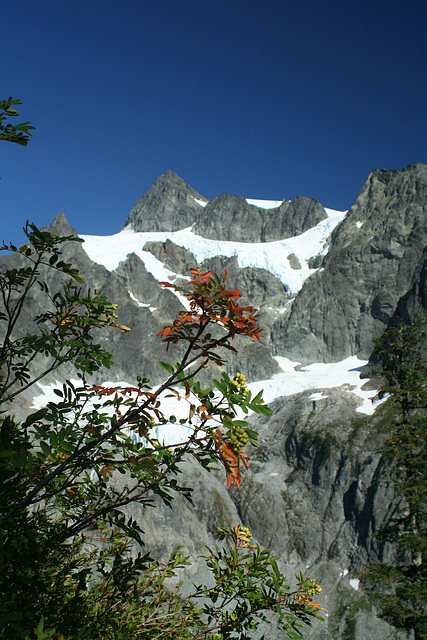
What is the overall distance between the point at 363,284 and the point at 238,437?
155 meters

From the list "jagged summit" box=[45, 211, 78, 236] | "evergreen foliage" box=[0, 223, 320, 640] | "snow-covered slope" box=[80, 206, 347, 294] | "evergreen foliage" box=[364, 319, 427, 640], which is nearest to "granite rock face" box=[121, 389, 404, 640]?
"evergreen foliage" box=[364, 319, 427, 640]

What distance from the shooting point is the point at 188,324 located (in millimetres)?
3123

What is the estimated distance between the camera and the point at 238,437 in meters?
2.84

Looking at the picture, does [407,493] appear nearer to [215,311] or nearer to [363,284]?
[215,311]

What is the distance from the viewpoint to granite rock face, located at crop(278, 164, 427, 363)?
138 m

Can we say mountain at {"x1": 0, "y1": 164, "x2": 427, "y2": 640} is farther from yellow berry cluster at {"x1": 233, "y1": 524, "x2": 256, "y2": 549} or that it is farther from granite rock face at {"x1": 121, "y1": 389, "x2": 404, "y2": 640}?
yellow berry cluster at {"x1": 233, "y1": 524, "x2": 256, "y2": 549}

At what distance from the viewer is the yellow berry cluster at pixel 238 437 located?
2774 mm

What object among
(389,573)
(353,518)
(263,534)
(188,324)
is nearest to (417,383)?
(389,573)

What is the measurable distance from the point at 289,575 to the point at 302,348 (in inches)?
3711

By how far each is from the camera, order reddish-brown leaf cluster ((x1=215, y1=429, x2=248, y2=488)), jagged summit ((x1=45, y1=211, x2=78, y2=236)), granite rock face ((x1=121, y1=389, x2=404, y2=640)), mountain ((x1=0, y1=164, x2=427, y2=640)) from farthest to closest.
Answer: jagged summit ((x1=45, y1=211, x2=78, y2=236)) → mountain ((x1=0, y1=164, x2=427, y2=640)) → granite rock face ((x1=121, y1=389, x2=404, y2=640)) → reddish-brown leaf cluster ((x1=215, y1=429, x2=248, y2=488))

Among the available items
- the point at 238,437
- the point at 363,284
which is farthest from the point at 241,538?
the point at 363,284

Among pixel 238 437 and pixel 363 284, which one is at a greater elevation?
pixel 363 284

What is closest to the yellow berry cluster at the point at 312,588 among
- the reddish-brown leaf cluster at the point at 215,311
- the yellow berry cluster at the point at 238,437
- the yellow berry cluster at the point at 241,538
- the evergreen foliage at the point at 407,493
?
the yellow berry cluster at the point at 241,538

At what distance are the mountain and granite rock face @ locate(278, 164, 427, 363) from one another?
1.69ft
